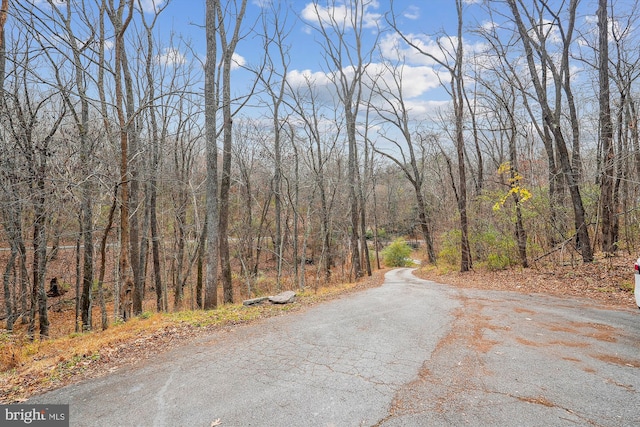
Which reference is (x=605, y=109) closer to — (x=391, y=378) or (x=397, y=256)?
(x=391, y=378)

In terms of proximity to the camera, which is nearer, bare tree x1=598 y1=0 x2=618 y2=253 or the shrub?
bare tree x1=598 y1=0 x2=618 y2=253

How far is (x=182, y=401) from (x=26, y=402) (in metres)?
1.84

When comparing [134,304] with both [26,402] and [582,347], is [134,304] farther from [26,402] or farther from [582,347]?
[582,347]

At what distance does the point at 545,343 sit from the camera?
14.7ft

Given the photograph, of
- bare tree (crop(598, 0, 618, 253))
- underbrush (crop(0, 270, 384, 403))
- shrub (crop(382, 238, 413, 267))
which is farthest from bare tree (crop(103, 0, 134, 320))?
shrub (crop(382, 238, 413, 267))

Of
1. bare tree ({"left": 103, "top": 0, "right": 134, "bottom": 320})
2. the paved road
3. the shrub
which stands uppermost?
bare tree ({"left": 103, "top": 0, "right": 134, "bottom": 320})

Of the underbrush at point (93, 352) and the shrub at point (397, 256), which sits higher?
the underbrush at point (93, 352)

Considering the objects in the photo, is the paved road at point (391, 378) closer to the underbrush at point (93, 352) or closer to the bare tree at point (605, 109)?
the underbrush at point (93, 352)

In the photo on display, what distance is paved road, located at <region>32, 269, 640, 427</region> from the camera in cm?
288

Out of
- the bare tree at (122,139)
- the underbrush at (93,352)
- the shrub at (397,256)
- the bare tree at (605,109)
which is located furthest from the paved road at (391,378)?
the shrub at (397,256)

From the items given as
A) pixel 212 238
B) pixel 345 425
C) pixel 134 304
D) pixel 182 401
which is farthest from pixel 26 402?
pixel 134 304

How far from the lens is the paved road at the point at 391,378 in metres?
2.88

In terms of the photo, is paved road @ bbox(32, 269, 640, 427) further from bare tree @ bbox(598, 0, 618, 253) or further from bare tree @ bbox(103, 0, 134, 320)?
bare tree @ bbox(598, 0, 618, 253)

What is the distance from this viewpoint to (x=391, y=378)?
3.56 metres
